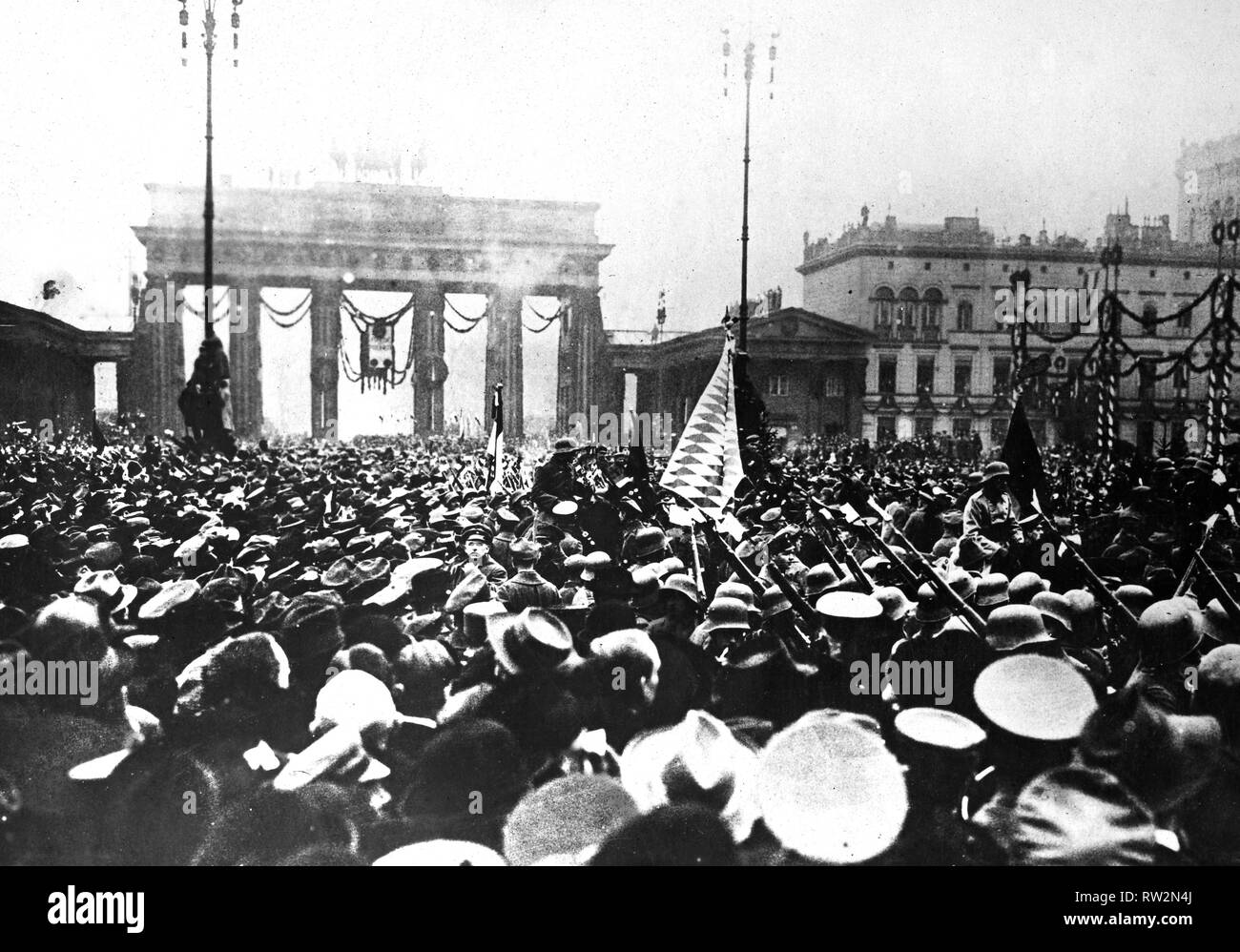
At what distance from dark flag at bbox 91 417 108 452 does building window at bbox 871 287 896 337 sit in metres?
4.61

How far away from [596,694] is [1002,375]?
333 cm

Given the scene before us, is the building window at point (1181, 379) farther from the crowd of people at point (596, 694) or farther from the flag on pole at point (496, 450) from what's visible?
the flag on pole at point (496, 450)

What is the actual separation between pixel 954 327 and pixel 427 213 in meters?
3.28

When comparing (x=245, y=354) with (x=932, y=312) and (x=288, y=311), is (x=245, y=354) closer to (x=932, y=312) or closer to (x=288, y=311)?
(x=288, y=311)

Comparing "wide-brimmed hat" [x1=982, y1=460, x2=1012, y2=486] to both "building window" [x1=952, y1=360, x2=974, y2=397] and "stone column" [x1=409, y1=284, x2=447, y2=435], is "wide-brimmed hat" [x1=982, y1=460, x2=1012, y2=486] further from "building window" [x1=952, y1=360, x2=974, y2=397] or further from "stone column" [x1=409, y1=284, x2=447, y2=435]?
"stone column" [x1=409, y1=284, x2=447, y2=435]

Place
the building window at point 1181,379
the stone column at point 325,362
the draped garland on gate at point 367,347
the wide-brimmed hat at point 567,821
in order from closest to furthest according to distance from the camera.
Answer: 1. the wide-brimmed hat at point 567,821
2. the stone column at point 325,362
3. the building window at point 1181,379
4. the draped garland on gate at point 367,347

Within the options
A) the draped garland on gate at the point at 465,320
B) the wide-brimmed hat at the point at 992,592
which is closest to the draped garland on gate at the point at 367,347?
the draped garland on gate at the point at 465,320

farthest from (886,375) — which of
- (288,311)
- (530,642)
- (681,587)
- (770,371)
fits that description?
(288,311)

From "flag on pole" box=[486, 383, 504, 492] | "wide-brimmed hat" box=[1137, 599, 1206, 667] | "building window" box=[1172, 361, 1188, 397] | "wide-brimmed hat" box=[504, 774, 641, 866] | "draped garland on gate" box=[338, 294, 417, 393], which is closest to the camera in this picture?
"wide-brimmed hat" box=[1137, 599, 1206, 667]

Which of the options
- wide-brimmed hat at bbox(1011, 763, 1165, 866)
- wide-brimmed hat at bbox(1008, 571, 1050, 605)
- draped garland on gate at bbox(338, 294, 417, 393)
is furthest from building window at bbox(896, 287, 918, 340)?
draped garland on gate at bbox(338, 294, 417, 393)

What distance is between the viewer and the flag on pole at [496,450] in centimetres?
547

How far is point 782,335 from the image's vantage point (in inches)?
223

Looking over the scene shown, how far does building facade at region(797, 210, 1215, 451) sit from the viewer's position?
567 centimetres

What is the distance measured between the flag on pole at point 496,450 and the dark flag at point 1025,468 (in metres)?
2.86
